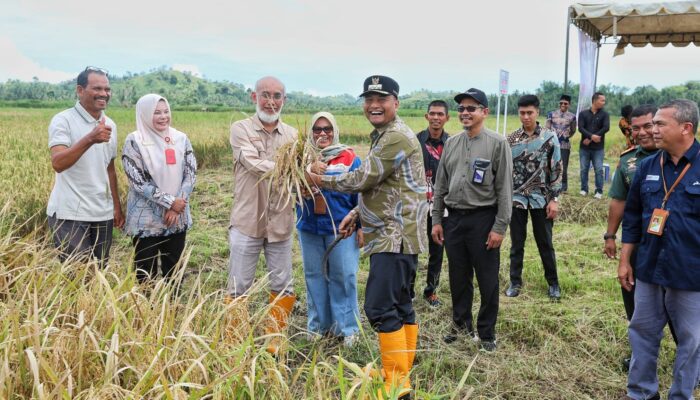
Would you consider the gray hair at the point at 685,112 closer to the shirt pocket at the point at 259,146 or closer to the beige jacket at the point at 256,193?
the beige jacket at the point at 256,193

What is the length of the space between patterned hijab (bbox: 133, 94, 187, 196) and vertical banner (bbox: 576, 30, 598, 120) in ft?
25.9

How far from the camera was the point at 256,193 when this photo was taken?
3402 mm

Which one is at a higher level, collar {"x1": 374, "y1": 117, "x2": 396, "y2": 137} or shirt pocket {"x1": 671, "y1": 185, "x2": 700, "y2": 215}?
collar {"x1": 374, "y1": 117, "x2": 396, "y2": 137}

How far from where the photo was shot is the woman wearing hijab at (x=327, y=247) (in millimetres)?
3385

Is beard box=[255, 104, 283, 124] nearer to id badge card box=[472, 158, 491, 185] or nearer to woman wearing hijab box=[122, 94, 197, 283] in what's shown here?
woman wearing hijab box=[122, 94, 197, 283]

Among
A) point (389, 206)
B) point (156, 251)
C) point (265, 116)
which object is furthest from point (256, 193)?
point (389, 206)

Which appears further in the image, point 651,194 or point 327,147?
point 327,147

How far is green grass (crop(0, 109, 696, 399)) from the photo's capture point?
6.05 ft

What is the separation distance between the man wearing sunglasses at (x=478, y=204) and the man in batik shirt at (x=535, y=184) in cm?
96

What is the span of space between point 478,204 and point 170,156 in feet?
6.90

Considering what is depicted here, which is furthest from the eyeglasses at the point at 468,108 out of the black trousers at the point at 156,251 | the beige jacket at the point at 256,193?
the black trousers at the point at 156,251

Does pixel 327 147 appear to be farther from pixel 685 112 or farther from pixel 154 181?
pixel 685 112

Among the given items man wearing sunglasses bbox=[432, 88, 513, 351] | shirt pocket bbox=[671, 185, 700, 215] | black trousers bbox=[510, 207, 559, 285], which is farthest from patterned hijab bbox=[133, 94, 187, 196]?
shirt pocket bbox=[671, 185, 700, 215]

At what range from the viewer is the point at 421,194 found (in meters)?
2.90
